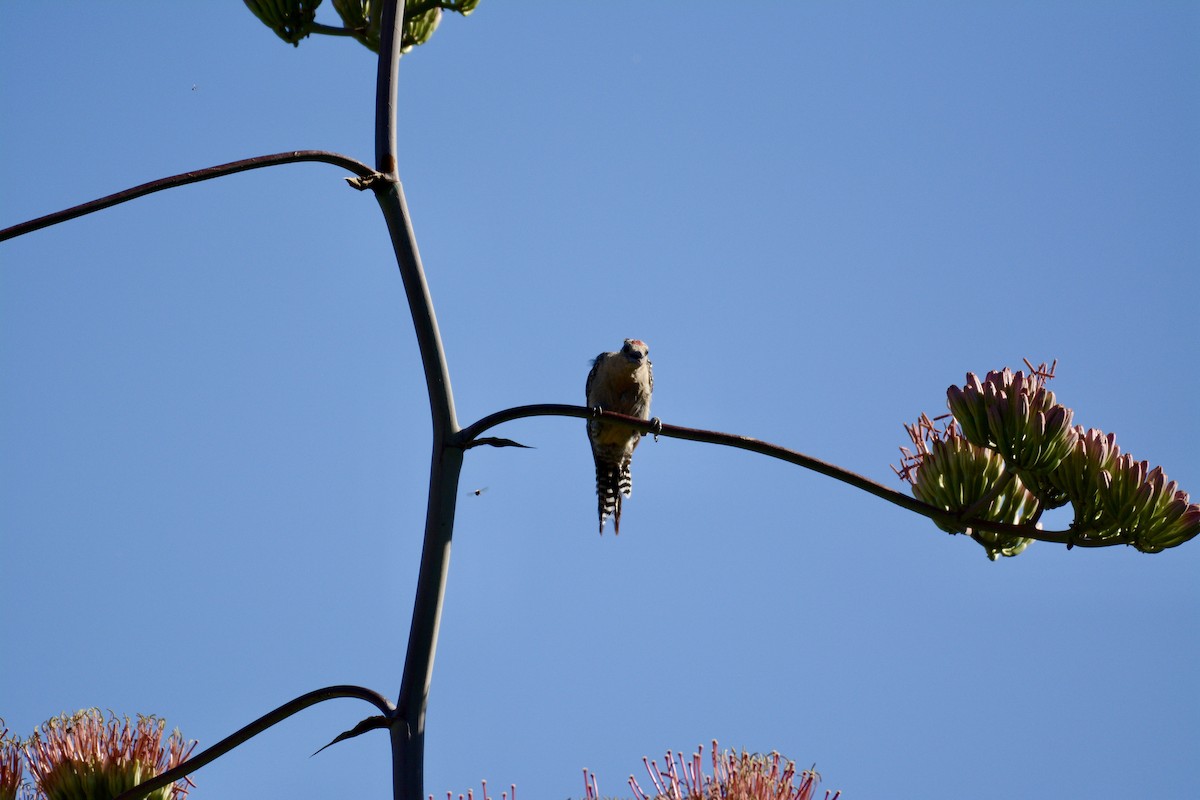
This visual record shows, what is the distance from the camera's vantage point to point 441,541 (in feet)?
8.82

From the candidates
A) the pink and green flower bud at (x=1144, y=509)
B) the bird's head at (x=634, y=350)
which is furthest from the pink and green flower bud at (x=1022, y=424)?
the bird's head at (x=634, y=350)

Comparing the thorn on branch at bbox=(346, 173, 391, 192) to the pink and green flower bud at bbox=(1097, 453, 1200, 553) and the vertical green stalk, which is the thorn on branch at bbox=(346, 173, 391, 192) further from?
the pink and green flower bud at bbox=(1097, 453, 1200, 553)

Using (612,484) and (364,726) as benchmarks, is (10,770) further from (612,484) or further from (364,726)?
(612,484)

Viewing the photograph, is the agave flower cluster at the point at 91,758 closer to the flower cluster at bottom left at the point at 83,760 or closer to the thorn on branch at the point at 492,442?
the flower cluster at bottom left at the point at 83,760

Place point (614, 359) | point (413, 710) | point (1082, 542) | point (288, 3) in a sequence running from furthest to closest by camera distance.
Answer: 1. point (614, 359)
2. point (288, 3)
3. point (1082, 542)
4. point (413, 710)

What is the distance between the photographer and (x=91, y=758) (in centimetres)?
329

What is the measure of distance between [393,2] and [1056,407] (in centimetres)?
213

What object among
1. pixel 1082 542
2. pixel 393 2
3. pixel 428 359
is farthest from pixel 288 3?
pixel 1082 542

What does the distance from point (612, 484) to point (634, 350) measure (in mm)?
959

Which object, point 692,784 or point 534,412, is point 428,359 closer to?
point 534,412

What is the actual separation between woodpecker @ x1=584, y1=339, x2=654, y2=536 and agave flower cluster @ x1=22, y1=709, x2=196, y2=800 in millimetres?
3607

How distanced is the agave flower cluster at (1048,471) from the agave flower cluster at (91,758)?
2.29m

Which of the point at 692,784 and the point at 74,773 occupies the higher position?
the point at 74,773

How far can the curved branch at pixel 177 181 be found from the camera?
230 centimetres
